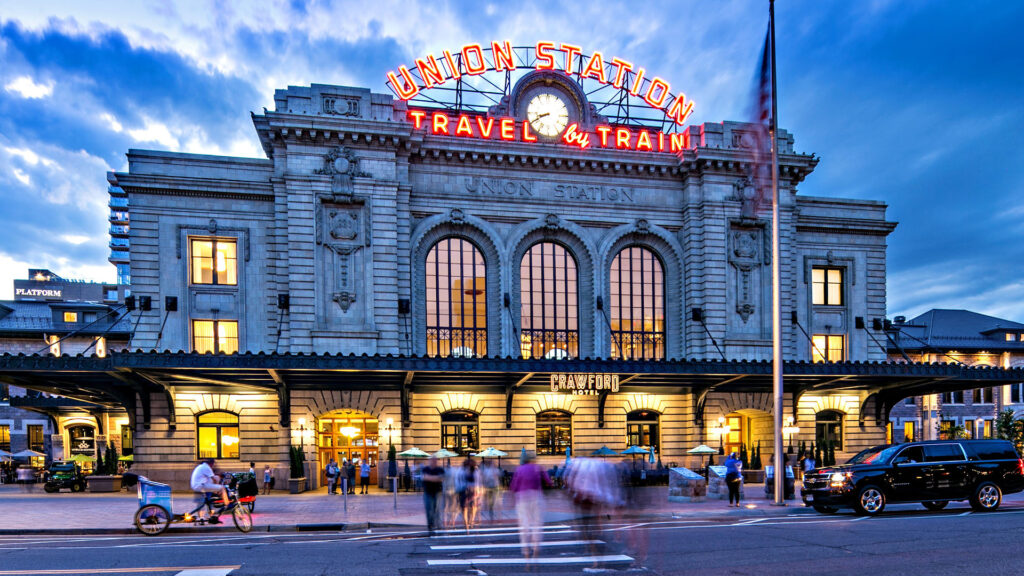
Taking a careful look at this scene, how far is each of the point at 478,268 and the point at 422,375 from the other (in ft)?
25.0

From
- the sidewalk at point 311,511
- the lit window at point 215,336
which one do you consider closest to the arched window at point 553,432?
the sidewalk at point 311,511

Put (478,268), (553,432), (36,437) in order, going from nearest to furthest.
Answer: (553,432) < (478,268) < (36,437)

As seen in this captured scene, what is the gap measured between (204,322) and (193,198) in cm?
612

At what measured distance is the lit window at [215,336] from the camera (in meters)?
32.8

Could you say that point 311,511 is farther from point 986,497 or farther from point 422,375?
point 986,497

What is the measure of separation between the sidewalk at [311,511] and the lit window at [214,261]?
10.5 m

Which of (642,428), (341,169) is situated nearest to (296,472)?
(341,169)

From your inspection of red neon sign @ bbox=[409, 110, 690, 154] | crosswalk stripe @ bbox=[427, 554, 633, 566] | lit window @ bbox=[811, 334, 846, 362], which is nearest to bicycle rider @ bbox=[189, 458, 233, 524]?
crosswalk stripe @ bbox=[427, 554, 633, 566]

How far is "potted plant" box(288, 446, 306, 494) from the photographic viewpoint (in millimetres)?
28359

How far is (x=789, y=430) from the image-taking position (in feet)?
106

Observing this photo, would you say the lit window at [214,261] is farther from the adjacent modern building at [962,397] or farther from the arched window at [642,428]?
the adjacent modern building at [962,397]

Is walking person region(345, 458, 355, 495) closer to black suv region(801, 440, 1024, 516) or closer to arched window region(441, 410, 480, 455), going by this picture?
arched window region(441, 410, 480, 455)

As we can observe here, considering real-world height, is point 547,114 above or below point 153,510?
above

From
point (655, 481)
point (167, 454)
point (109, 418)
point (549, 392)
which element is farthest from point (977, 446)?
point (109, 418)
